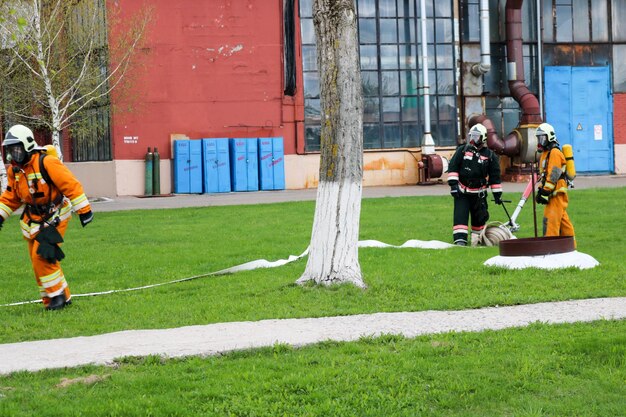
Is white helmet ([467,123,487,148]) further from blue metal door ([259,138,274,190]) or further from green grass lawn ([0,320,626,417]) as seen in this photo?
blue metal door ([259,138,274,190])

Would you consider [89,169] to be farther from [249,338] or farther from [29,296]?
[249,338]

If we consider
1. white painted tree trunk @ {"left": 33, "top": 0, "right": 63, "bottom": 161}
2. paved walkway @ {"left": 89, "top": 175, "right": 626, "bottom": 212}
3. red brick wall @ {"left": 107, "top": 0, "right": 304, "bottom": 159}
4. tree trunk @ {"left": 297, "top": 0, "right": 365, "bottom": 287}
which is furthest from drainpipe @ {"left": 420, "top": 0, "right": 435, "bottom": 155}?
tree trunk @ {"left": 297, "top": 0, "right": 365, "bottom": 287}

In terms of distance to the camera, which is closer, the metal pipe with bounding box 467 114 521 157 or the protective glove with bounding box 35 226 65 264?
the protective glove with bounding box 35 226 65 264

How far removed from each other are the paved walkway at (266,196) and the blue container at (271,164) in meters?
0.72

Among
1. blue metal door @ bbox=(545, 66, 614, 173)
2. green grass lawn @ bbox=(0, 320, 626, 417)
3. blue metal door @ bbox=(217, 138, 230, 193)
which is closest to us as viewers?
green grass lawn @ bbox=(0, 320, 626, 417)

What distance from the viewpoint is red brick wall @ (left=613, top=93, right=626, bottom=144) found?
39.0 metres

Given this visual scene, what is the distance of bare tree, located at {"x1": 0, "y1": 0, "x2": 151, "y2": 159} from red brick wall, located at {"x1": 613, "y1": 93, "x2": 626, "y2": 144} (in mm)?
17276

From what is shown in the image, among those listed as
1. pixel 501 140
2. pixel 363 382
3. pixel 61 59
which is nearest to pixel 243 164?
pixel 61 59

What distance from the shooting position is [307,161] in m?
35.4

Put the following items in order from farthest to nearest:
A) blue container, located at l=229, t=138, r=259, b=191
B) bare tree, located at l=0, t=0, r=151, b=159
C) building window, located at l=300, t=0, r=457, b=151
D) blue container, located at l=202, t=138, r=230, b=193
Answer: building window, located at l=300, t=0, r=457, b=151 < blue container, located at l=229, t=138, r=259, b=191 < blue container, located at l=202, t=138, r=230, b=193 < bare tree, located at l=0, t=0, r=151, b=159

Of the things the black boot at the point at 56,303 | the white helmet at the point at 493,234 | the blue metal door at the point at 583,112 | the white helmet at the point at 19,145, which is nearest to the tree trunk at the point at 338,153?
the black boot at the point at 56,303

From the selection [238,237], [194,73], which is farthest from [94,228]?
[194,73]

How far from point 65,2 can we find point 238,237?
14.1m

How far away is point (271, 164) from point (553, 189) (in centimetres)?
2073
